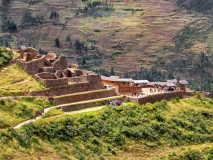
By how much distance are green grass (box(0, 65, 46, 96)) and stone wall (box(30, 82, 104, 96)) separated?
66cm

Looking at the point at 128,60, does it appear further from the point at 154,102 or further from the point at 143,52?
the point at 154,102

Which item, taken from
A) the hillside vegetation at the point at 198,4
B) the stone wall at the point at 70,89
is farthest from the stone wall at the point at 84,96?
the hillside vegetation at the point at 198,4

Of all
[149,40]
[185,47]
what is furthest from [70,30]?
[185,47]

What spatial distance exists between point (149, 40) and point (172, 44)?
653 cm

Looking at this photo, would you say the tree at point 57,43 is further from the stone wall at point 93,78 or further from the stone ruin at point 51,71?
the stone wall at point 93,78

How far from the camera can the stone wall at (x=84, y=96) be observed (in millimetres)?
52659

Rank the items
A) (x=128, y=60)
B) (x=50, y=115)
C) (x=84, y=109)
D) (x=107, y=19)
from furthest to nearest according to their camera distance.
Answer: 1. (x=107, y=19)
2. (x=128, y=60)
3. (x=84, y=109)
4. (x=50, y=115)

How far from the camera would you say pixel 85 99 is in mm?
55219

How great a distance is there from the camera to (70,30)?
14950 cm

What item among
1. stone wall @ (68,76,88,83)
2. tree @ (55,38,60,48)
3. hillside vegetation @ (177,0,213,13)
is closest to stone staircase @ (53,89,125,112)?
stone wall @ (68,76,88,83)

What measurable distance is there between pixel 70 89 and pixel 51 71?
4722mm

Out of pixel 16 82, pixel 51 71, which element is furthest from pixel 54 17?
pixel 16 82

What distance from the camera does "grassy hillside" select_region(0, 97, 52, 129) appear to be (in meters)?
44.1

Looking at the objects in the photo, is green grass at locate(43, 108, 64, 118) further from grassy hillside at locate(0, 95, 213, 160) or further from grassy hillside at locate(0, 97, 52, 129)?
grassy hillside at locate(0, 95, 213, 160)
